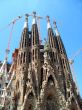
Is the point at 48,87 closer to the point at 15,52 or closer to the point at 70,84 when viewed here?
the point at 70,84

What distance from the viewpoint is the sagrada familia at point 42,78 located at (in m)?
43.3

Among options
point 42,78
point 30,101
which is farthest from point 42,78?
point 30,101

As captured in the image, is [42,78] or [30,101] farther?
[42,78]

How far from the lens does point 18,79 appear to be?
4697 cm

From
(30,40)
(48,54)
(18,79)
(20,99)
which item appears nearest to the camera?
(20,99)

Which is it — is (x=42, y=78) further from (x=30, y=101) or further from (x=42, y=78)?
(x=30, y=101)

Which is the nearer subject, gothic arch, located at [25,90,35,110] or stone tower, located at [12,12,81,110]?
gothic arch, located at [25,90,35,110]

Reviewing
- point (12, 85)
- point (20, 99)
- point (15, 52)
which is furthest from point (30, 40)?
point (20, 99)

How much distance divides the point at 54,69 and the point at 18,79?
703 centimetres

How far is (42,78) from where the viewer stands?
157 feet

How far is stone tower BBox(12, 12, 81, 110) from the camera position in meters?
43.3

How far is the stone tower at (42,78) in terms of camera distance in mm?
43281

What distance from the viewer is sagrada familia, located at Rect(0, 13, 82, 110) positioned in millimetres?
43312

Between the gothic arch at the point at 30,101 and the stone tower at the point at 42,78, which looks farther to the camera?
the stone tower at the point at 42,78
